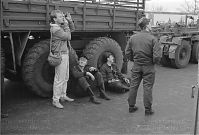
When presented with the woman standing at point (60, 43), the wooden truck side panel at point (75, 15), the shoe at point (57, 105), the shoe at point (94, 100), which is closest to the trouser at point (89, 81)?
the shoe at point (94, 100)

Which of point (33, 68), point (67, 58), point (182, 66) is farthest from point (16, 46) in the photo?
point (182, 66)

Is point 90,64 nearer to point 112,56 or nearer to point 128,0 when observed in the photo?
point 112,56

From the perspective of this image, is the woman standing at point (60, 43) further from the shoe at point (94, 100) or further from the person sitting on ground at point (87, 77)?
the shoe at point (94, 100)

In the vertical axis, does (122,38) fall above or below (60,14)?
below

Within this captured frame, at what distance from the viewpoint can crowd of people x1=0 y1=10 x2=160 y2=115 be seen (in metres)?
5.11

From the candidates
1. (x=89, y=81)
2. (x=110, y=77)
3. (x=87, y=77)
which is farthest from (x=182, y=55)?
(x=87, y=77)

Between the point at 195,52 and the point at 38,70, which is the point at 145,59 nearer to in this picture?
the point at 38,70

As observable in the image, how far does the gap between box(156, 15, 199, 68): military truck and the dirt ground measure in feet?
11.4

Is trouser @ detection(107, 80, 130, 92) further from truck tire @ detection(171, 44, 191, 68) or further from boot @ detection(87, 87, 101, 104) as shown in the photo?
truck tire @ detection(171, 44, 191, 68)

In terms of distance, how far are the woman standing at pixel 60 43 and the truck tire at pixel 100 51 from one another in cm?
98

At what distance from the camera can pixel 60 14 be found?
5441 millimetres

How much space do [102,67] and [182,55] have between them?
15.6ft

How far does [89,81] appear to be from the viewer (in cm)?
645

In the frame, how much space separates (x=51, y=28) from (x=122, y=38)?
269 centimetres
